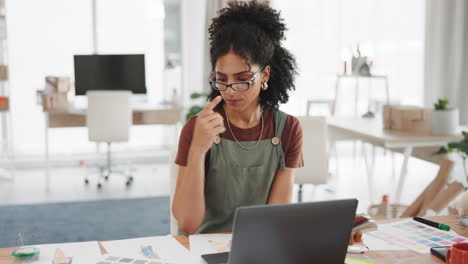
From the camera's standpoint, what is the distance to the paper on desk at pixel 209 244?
4.58 feet

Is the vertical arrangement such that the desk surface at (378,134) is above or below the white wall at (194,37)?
below

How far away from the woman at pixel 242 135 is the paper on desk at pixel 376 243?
1.09 ft

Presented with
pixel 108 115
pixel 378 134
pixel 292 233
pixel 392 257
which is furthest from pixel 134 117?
pixel 292 233

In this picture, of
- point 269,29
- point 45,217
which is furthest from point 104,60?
point 269,29

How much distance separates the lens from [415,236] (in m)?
1.51

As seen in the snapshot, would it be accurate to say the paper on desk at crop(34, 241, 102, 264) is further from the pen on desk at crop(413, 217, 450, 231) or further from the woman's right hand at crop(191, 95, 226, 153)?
the pen on desk at crop(413, 217, 450, 231)

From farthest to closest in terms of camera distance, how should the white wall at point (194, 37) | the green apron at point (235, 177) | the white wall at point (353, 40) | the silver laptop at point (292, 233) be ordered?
the white wall at point (353, 40), the white wall at point (194, 37), the green apron at point (235, 177), the silver laptop at point (292, 233)

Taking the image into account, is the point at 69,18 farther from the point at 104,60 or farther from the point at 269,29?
the point at 269,29

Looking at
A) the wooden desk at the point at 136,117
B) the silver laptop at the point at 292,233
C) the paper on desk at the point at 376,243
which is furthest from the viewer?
the wooden desk at the point at 136,117

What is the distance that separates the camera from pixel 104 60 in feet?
15.8

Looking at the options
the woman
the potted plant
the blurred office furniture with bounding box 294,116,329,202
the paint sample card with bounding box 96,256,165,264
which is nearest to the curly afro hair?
the woman

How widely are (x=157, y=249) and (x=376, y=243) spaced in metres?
Answer: 0.57

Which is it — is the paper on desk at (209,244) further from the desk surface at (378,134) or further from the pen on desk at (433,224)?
the desk surface at (378,134)

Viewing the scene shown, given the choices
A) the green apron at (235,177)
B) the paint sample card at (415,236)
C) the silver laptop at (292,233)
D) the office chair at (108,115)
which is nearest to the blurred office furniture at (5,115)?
the office chair at (108,115)
